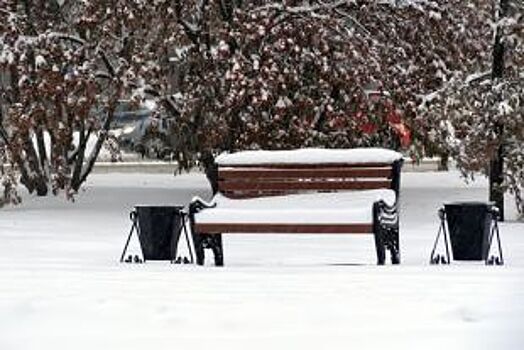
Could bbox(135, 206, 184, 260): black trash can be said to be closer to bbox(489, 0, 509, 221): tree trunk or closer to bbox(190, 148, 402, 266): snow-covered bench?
bbox(190, 148, 402, 266): snow-covered bench

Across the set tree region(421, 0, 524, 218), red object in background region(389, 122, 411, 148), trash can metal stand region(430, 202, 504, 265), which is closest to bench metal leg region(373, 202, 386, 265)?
trash can metal stand region(430, 202, 504, 265)

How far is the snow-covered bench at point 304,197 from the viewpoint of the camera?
27.8ft

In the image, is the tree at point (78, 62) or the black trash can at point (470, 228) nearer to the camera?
the black trash can at point (470, 228)

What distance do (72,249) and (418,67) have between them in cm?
690

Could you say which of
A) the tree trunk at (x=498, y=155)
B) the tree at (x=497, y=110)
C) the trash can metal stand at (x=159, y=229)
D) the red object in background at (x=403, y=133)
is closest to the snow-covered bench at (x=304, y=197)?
the trash can metal stand at (x=159, y=229)

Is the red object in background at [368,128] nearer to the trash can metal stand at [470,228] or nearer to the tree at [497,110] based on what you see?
the tree at [497,110]

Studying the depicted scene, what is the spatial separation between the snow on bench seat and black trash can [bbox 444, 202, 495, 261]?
527 millimetres

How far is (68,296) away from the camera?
648cm

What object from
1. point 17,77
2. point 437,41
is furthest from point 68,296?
point 437,41

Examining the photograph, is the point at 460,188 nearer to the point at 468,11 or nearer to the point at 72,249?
the point at 468,11

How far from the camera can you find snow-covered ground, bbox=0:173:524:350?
5566 millimetres

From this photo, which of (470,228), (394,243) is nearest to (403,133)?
(470,228)

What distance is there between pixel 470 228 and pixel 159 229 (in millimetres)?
2540

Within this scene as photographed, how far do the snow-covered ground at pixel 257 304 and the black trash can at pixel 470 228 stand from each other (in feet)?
1.00
